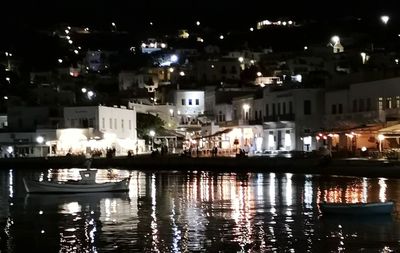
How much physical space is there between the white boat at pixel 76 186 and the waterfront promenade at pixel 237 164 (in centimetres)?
1882

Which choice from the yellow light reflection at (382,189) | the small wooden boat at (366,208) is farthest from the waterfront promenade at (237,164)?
the small wooden boat at (366,208)

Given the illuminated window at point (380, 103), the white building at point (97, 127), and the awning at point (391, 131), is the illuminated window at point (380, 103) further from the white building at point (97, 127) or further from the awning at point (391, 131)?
the white building at point (97, 127)

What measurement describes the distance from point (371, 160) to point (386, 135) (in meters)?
2.99

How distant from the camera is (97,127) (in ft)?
324

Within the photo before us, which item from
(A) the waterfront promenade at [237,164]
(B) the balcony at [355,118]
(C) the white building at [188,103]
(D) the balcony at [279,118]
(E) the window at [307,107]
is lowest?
(A) the waterfront promenade at [237,164]

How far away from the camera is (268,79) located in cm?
13962

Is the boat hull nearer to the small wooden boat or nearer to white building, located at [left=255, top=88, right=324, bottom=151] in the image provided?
the small wooden boat

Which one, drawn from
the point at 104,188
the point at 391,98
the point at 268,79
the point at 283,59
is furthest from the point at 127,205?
the point at 283,59

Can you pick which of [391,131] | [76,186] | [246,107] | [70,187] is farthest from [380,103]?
[70,187]

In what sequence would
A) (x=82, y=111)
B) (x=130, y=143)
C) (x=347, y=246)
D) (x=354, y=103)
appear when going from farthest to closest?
(x=130, y=143) → (x=82, y=111) → (x=354, y=103) → (x=347, y=246)

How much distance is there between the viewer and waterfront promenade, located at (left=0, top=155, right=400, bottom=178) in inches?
2410

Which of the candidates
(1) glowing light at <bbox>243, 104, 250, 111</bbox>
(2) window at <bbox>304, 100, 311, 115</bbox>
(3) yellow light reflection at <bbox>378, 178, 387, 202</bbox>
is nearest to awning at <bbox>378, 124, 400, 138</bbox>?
(3) yellow light reflection at <bbox>378, 178, 387, 202</bbox>

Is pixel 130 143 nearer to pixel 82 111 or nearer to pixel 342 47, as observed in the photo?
pixel 82 111

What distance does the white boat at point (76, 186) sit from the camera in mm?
52906
